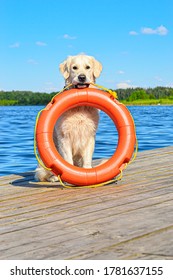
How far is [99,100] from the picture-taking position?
14.5 feet

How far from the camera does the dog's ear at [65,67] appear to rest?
4.50 meters

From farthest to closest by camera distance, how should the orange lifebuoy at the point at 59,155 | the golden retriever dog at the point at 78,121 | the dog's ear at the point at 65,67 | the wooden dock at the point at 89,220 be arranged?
the dog's ear at the point at 65,67, the golden retriever dog at the point at 78,121, the orange lifebuoy at the point at 59,155, the wooden dock at the point at 89,220

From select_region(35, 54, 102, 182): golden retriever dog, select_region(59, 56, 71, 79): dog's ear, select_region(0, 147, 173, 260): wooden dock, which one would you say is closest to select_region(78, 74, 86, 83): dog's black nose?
select_region(35, 54, 102, 182): golden retriever dog

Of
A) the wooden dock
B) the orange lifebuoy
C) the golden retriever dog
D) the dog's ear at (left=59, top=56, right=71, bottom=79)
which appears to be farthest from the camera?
the dog's ear at (left=59, top=56, right=71, bottom=79)

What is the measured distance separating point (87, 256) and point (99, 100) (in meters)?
2.17

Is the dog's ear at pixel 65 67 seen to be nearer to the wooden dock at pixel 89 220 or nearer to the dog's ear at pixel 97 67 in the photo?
the dog's ear at pixel 97 67

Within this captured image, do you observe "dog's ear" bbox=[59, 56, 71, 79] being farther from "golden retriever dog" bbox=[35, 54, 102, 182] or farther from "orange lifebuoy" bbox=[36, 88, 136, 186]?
"orange lifebuoy" bbox=[36, 88, 136, 186]

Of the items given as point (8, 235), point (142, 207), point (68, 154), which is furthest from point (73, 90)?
point (8, 235)

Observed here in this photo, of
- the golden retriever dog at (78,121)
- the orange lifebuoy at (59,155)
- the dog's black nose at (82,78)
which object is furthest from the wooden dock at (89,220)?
the dog's black nose at (82,78)

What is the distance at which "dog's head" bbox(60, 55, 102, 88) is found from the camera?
4.34m

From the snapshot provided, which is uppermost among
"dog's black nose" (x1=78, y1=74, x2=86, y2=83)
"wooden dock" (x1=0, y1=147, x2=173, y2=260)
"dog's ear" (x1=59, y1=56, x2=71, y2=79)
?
"dog's ear" (x1=59, y1=56, x2=71, y2=79)

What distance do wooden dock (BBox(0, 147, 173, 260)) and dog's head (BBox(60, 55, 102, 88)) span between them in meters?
0.96

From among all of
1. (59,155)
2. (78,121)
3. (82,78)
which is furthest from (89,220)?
(82,78)

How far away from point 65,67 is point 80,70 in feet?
0.69
